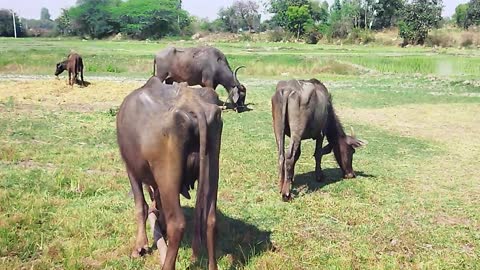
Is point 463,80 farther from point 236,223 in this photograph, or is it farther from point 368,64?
point 236,223

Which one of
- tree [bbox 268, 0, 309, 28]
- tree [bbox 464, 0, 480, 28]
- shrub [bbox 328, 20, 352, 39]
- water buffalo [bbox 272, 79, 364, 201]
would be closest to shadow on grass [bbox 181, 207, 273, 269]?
water buffalo [bbox 272, 79, 364, 201]

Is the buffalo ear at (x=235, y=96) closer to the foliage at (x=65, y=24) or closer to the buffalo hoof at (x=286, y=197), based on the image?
the buffalo hoof at (x=286, y=197)

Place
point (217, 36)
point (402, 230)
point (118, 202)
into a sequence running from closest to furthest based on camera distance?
point (402, 230)
point (118, 202)
point (217, 36)

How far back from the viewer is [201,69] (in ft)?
53.7

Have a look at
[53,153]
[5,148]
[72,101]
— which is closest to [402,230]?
[53,153]

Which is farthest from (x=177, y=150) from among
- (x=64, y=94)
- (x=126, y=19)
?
(x=126, y=19)

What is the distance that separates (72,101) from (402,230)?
1290cm

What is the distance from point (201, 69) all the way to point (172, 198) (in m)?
12.4

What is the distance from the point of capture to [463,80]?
81.1 ft

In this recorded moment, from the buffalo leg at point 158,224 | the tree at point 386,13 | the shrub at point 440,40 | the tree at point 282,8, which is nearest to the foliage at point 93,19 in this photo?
the tree at point 282,8

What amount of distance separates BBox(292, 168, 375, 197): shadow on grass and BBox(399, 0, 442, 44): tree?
5326 centimetres

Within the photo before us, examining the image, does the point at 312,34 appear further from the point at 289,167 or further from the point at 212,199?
the point at 212,199

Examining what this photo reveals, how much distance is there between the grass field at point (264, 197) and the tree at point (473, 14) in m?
57.4

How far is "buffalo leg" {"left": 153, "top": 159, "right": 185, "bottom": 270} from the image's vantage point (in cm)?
423
